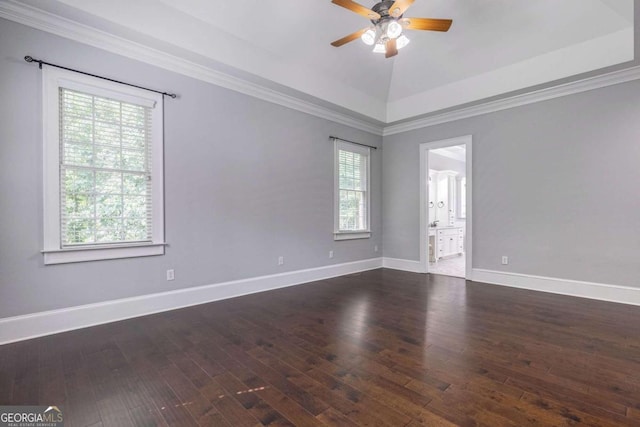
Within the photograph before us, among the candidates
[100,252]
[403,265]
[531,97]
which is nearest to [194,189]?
[100,252]

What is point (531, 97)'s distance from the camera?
176 inches

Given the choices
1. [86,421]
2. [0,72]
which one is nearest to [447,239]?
[86,421]

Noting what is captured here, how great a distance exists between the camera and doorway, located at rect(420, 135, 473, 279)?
5480 millimetres

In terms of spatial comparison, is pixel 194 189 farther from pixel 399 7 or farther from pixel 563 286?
pixel 563 286

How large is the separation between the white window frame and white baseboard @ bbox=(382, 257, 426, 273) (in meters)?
4.47

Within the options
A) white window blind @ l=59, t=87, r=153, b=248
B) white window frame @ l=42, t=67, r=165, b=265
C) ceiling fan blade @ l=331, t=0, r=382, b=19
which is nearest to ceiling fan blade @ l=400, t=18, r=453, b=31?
ceiling fan blade @ l=331, t=0, r=382, b=19

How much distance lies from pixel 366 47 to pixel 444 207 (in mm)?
5441

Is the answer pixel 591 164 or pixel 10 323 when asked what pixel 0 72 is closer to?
pixel 10 323

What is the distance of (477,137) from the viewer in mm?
5055

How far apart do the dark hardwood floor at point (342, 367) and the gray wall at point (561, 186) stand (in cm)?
83

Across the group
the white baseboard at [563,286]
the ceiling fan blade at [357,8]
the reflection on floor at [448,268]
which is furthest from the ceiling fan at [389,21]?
the reflection on floor at [448,268]

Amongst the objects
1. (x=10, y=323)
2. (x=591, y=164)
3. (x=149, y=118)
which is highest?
(x=149, y=118)

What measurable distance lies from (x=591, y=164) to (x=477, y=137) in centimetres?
158

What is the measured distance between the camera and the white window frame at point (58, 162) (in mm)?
2740
